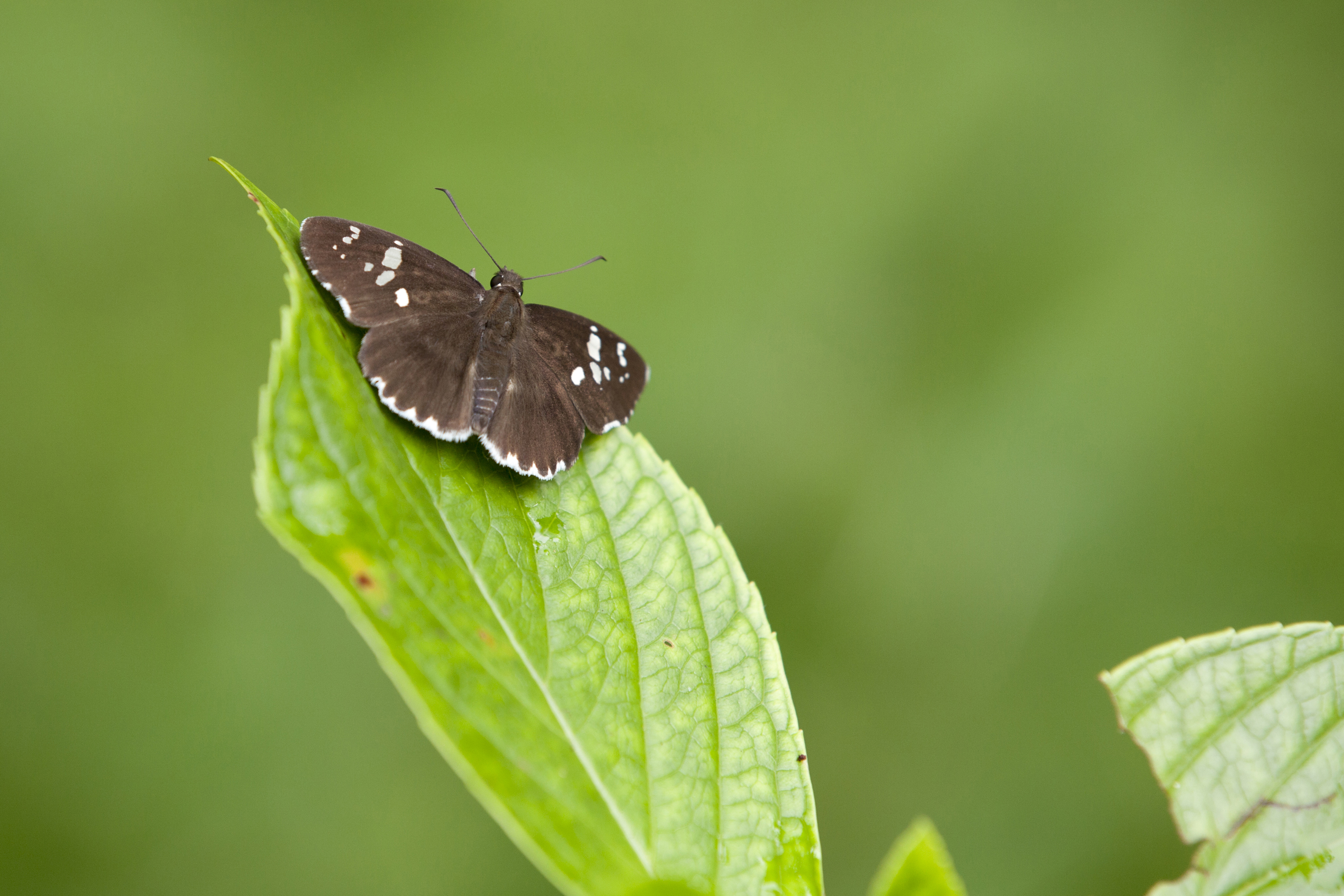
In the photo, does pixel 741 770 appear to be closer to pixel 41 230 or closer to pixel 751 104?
pixel 41 230

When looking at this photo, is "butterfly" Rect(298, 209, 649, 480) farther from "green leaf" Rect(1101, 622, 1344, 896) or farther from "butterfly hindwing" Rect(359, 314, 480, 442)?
"green leaf" Rect(1101, 622, 1344, 896)

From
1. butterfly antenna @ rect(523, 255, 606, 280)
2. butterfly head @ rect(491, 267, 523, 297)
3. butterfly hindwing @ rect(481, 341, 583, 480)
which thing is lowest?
butterfly hindwing @ rect(481, 341, 583, 480)

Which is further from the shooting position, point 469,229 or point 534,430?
point 469,229

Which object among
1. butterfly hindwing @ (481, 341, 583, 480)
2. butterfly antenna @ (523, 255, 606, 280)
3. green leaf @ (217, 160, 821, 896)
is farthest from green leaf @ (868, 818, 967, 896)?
butterfly antenna @ (523, 255, 606, 280)

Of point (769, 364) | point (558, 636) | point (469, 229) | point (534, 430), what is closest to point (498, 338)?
point (534, 430)

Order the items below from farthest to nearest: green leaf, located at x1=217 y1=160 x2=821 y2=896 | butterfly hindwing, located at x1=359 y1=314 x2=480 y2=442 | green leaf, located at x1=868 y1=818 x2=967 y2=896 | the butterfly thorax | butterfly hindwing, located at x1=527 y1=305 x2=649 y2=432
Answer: butterfly hindwing, located at x1=527 y1=305 x2=649 y2=432
the butterfly thorax
butterfly hindwing, located at x1=359 y1=314 x2=480 y2=442
green leaf, located at x1=217 y1=160 x2=821 y2=896
green leaf, located at x1=868 y1=818 x2=967 y2=896

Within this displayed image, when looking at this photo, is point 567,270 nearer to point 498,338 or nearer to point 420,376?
point 498,338

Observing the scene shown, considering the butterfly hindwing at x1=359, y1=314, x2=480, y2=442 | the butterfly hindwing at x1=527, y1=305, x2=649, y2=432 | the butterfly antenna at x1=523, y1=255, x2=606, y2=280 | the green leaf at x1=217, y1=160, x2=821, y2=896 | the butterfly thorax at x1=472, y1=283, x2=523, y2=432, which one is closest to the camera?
the green leaf at x1=217, y1=160, x2=821, y2=896
